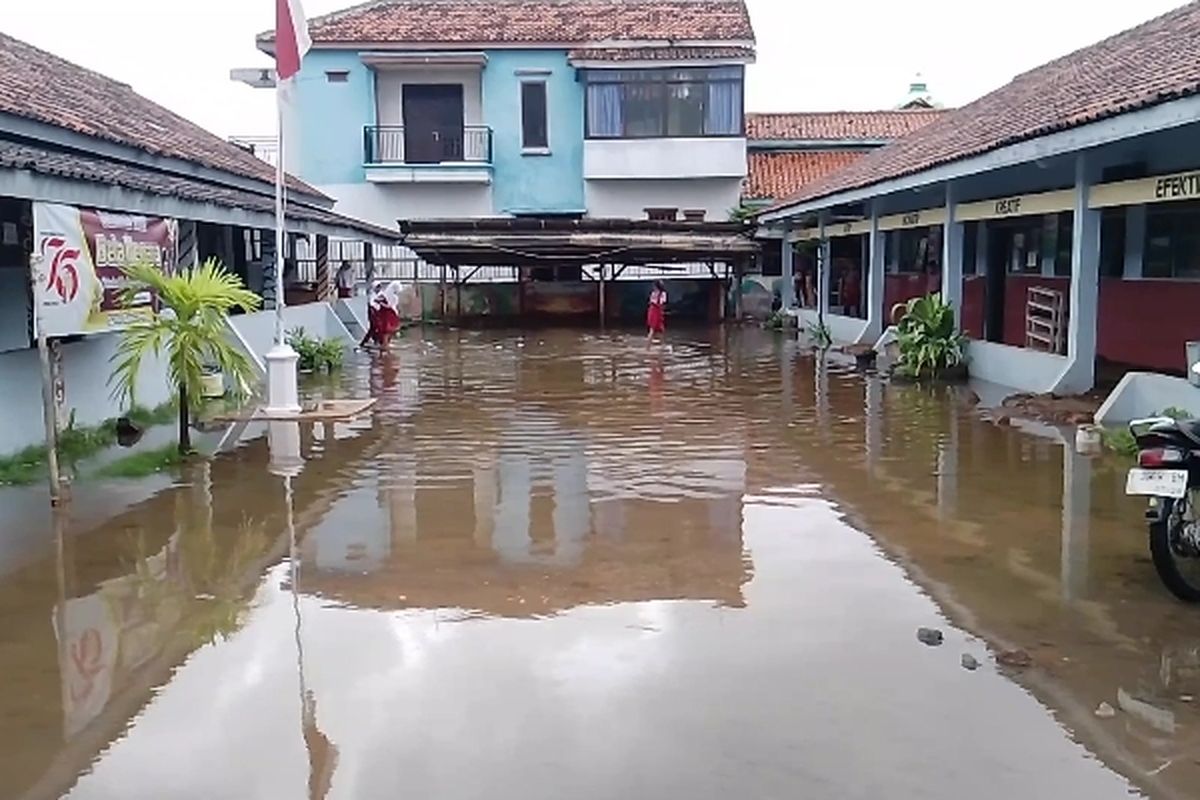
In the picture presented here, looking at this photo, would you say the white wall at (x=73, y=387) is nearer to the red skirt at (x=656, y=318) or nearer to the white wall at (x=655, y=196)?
the red skirt at (x=656, y=318)

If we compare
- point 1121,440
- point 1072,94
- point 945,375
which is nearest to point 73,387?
point 1121,440

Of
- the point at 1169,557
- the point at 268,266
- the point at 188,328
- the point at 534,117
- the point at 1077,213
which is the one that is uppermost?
the point at 534,117

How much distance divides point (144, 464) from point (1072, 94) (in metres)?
10.9

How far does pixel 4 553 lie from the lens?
24.3 feet

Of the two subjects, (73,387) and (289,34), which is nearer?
(73,387)

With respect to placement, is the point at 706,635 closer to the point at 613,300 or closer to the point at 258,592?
the point at 258,592

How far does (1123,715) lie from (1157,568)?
1827 millimetres

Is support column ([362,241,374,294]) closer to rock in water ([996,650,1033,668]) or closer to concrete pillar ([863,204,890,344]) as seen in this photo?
concrete pillar ([863,204,890,344])

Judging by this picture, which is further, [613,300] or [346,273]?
[613,300]

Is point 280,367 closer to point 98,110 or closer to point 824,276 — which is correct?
point 98,110

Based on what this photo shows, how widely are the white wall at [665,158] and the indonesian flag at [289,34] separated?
22.8 m

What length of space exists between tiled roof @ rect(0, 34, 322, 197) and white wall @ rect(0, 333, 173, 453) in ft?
7.91

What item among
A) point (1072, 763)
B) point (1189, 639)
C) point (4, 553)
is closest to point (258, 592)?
point (4, 553)

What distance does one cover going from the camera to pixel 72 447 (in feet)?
35.1
